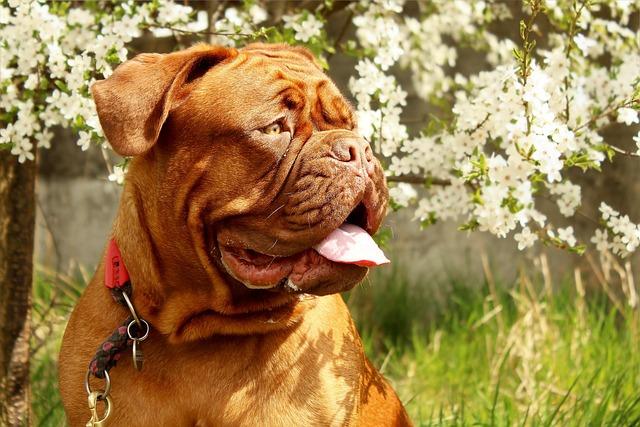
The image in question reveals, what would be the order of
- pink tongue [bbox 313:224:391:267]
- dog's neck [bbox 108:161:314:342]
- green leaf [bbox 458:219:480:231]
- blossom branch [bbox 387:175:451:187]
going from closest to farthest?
pink tongue [bbox 313:224:391:267], dog's neck [bbox 108:161:314:342], green leaf [bbox 458:219:480:231], blossom branch [bbox 387:175:451:187]

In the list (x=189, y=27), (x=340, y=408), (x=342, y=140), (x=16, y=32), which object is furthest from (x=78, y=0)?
(x=340, y=408)

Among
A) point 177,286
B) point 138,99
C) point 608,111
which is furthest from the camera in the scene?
point 608,111

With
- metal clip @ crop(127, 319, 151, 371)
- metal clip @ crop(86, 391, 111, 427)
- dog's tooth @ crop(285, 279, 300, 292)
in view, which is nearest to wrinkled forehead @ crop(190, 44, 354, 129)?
dog's tooth @ crop(285, 279, 300, 292)

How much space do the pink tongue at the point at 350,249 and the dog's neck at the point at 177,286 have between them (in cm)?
31

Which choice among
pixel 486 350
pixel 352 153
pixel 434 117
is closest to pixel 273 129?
pixel 352 153

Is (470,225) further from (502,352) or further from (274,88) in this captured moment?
(502,352)

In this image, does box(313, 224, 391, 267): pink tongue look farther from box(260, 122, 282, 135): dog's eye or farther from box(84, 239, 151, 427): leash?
box(84, 239, 151, 427): leash

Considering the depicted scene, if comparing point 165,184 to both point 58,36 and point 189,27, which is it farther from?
point 189,27

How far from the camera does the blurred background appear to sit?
4574 millimetres

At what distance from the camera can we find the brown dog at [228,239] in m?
3.08

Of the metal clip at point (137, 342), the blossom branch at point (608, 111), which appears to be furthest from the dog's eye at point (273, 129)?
the blossom branch at point (608, 111)

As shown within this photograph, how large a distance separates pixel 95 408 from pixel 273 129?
105cm

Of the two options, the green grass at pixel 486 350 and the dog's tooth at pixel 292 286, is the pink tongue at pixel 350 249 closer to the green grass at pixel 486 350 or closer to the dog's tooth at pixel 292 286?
the dog's tooth at pixel 292 286

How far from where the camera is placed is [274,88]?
3199 millimetres
